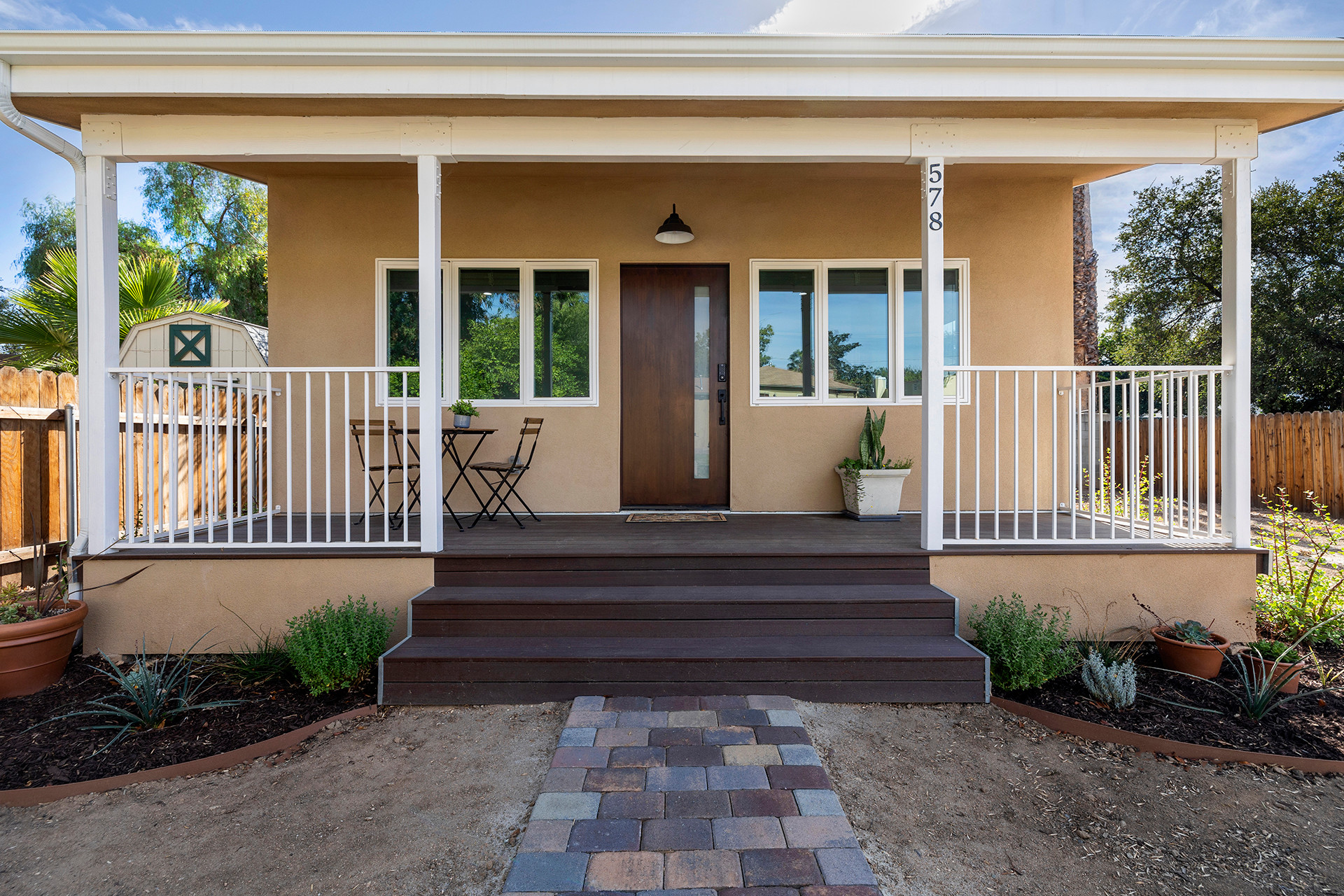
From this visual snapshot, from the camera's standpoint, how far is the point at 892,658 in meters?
2.93

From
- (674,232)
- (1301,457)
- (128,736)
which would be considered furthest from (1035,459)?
(1301,457)

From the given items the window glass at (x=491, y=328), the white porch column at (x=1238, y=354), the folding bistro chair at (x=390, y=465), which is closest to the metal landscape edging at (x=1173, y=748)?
the white porch column at (x=1238, y=354)

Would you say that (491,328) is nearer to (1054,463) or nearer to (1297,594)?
(1054,463)

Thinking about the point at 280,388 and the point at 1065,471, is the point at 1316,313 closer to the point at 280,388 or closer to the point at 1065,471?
the point at 1065,471

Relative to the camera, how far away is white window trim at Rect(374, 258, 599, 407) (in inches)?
199

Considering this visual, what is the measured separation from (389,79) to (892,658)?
140 inches

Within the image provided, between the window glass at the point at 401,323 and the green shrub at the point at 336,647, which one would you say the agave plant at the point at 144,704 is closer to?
the green shrub at the point at 336,647

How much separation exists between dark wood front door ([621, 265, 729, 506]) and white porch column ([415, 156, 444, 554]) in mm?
1887

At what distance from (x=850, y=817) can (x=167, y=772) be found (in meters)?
2.38

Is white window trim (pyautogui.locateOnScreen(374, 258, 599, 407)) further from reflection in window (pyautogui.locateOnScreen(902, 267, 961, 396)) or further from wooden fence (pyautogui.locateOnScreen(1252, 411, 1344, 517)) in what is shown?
wooden fence (pyautogui.locateOnScreen(1252, 411, 1344, 517))

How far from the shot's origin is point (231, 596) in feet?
11.3

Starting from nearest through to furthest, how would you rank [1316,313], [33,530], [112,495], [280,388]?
1. [112,495]
2. [33,530]
3. [280,388]
4. [1316,313]

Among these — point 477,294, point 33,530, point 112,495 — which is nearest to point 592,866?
point 112,495

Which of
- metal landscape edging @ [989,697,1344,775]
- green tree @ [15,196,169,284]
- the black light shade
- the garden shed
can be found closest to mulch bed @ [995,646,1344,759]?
metal landscape edging @ [989,697,1344,775]
